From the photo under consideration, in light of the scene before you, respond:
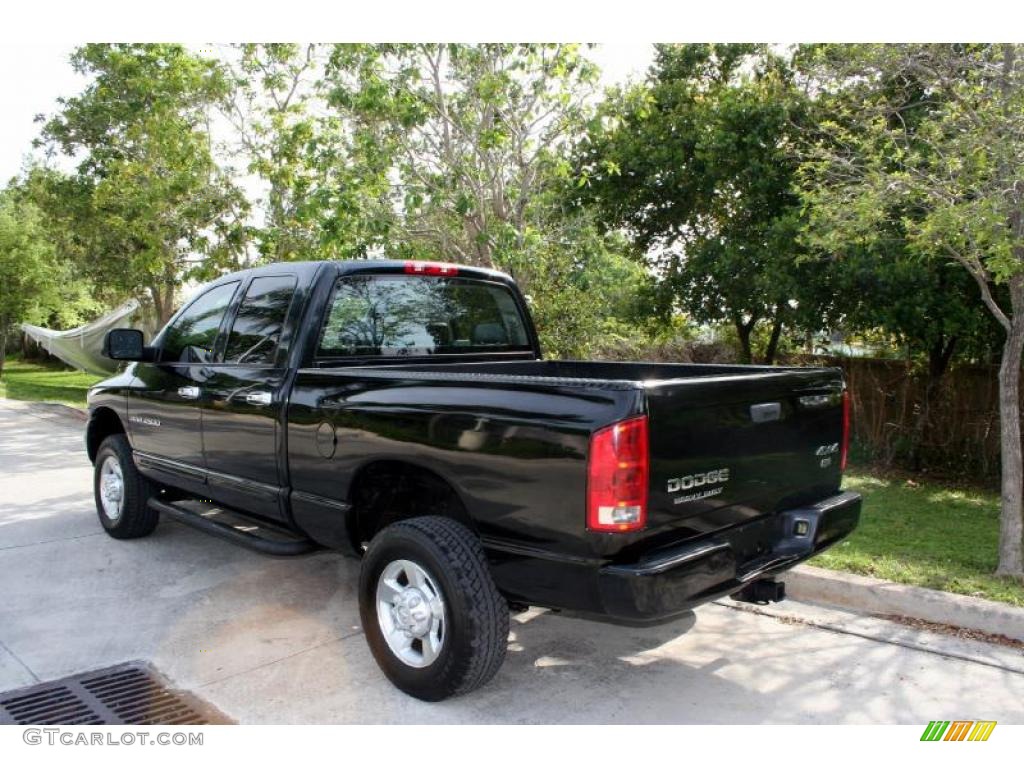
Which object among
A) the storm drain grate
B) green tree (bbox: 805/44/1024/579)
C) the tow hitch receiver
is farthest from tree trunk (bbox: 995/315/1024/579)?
the storm drain grate

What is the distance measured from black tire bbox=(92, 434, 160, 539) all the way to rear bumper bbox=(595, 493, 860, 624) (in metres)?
4.02

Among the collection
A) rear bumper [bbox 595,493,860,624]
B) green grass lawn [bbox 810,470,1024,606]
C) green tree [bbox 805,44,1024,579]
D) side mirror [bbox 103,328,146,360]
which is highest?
green tree [bbox 805,44,1024,579]

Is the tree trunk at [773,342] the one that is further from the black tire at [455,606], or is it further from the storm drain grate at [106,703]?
the storm drain grate at [106,703]

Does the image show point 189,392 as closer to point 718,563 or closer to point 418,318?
point 418,318

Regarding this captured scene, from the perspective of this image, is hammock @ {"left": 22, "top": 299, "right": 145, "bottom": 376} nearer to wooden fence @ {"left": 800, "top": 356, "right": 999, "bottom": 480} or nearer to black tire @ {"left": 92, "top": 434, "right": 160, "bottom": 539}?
black tire @ {"left": 92, "top": 434, "right": 160, "bottom": 539}

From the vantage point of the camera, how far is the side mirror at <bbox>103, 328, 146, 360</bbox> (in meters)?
5.40

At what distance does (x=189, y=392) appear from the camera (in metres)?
5.02

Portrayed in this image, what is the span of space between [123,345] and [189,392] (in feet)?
2.63

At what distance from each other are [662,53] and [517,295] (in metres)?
7.49

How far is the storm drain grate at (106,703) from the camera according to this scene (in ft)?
11.2

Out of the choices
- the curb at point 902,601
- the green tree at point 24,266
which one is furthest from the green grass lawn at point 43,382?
the curb at point 902,601

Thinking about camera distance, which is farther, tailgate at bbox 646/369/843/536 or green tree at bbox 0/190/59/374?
green tree at bbox 0/190/59/374

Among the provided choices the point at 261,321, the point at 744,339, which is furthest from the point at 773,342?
the point at 261,321

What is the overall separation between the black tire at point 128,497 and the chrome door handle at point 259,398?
6.07ft
